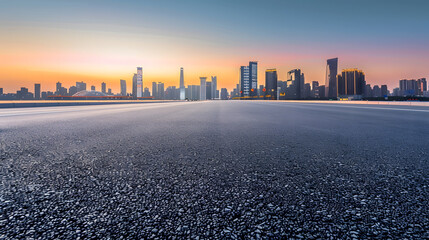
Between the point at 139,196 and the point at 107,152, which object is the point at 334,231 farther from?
the point at 107,152

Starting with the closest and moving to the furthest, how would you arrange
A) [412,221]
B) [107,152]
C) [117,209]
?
[412,221], [117,209], [107,152]

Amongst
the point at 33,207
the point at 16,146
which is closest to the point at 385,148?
the point at 33,207

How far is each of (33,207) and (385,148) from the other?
17.9 ft

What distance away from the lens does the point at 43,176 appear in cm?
290

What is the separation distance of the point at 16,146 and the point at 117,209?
4.19 metres

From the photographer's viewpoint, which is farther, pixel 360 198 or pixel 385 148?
pixel 385 148

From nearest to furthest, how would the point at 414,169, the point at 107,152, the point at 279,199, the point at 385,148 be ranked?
the point at 279,199 < the point at 414,169 < the point at 107,152 < the point at 385,148

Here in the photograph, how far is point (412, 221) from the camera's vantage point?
1.80 metres

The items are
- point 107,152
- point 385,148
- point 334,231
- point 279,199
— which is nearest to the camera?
point 334,231

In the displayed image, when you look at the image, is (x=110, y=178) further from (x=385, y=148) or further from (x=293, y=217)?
(x=385, y=148)

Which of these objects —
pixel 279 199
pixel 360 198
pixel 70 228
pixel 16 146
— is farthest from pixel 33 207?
pixel 16 146

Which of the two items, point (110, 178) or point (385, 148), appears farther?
point (385, 148)

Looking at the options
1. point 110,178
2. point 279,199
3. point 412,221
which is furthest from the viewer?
point 110,178

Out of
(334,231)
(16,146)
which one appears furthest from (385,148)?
(16,146)
